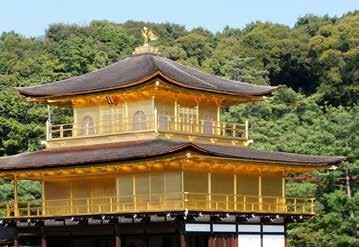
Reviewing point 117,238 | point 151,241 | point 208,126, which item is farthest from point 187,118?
point 117,238

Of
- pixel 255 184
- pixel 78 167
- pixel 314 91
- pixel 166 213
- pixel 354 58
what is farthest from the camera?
pixel 314 91

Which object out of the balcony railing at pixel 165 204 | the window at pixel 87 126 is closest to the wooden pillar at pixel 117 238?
the balcony railing at pixel 165 204

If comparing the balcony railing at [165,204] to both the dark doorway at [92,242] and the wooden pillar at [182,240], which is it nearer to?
the wooden pillar at [182,240]

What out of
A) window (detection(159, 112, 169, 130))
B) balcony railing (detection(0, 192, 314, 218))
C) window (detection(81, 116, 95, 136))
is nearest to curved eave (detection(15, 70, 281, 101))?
window (detection(81, 116, 95, 136))

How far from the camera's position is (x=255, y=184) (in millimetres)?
40312

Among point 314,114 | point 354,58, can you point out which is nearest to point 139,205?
point 314,114

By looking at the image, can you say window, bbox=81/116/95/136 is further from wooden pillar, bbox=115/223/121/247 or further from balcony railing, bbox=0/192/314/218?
wooden pillar, bbox=115/223/121/247

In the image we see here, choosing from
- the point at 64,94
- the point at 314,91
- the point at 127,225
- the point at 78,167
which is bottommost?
the point at 127,225

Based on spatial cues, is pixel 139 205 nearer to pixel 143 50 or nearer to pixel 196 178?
pixel 196 178

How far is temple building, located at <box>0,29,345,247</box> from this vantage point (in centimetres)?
3662

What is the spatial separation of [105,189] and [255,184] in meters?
6.49

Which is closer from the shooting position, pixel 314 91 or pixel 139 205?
pixel 139 205

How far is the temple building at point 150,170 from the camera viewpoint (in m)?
36.6

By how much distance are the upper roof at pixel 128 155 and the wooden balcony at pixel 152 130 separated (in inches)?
19.4
